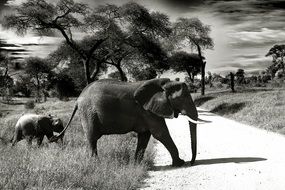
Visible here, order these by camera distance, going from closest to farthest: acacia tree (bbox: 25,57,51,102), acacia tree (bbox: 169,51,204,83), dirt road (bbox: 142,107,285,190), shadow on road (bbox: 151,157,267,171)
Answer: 1. dirt road (bbox: 142,107,285,190)
2. shadow on road (bbox: 151,157,267,171)
3. acacia tree (bbox: 25,57,51,102)
4. acacia tree (bbox: 169,51,204,83)

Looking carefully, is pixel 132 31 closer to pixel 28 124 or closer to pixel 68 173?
pixel 28 124

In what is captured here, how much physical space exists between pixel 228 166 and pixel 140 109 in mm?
2323

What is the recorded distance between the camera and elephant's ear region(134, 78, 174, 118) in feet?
34.1

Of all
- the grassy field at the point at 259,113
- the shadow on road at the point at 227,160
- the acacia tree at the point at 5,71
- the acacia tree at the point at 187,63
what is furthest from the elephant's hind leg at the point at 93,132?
the acacia tree at the point at 187,63

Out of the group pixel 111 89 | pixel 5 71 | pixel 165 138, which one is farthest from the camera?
pixel 5 71

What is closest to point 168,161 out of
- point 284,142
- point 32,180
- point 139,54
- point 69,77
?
point 284,142

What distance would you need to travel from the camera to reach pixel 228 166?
9805 millimetres

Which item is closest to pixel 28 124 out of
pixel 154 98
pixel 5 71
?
pixel 154 98

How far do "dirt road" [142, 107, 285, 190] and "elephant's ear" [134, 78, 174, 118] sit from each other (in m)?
1.27

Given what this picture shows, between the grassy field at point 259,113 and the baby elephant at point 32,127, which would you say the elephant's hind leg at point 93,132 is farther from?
the grassy field at point 259,113

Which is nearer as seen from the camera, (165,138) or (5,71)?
(165,138)

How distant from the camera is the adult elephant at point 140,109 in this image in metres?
10.5

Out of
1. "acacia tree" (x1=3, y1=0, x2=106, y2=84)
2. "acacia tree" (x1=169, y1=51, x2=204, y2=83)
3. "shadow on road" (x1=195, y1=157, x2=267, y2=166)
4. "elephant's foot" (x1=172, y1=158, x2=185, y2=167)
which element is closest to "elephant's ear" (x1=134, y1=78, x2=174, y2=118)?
"elephant's foot" (x1=172, y1=158, x2=185, y2=167)

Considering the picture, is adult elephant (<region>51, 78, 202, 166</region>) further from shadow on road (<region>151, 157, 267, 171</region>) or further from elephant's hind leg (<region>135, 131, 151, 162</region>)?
shadow on road (<region>151, 157, 267, 171</region>)
